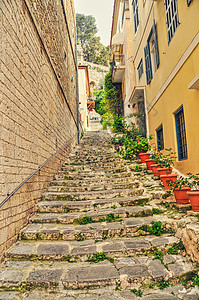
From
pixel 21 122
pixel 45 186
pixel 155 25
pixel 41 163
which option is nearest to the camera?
pixel 21 122

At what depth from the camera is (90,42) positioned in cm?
4641

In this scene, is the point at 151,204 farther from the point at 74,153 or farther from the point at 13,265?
the point at 74,153

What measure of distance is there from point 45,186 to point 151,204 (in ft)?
8.42

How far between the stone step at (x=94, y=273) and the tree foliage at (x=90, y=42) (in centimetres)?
4726

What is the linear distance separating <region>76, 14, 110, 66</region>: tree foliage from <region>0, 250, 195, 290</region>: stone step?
47.3 meters

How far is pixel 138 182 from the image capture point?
5578 mm

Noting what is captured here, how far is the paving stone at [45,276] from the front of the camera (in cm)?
257

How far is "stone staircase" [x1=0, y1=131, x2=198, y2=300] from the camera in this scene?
99.2 inches

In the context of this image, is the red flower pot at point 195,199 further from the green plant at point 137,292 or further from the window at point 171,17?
the window at point 171,17

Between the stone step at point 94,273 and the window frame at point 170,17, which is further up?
the window frame at point 170,17

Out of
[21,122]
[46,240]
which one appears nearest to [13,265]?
[46,240]

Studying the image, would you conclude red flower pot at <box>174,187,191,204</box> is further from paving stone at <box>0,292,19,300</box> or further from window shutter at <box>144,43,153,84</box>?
window shutter at <box>144,43,153,84</box>

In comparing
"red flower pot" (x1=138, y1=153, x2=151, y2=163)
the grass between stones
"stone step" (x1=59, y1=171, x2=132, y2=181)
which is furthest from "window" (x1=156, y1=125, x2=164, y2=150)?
the grass between stones

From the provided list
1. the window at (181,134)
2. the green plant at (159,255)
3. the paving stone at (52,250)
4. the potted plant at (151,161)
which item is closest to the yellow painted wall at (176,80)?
the window at (181,134)
